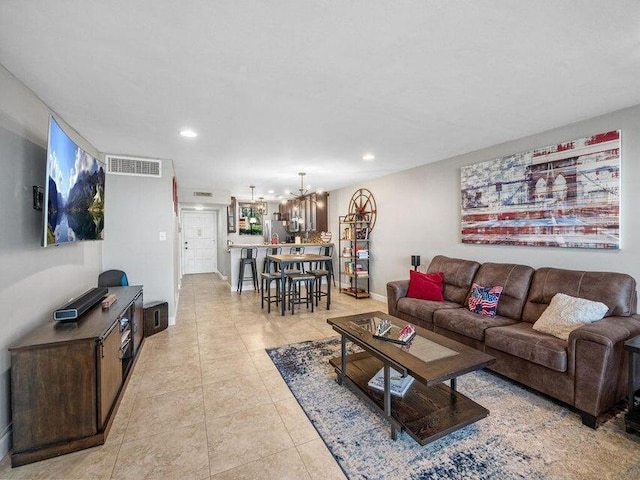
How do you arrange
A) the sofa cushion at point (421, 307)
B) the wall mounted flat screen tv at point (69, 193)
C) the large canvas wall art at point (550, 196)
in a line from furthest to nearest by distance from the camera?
the sofa cushion at point (421, 307) < the large canvas wall art at point (550, 196) < the wall mounted flat screen tv at point (69, 193)

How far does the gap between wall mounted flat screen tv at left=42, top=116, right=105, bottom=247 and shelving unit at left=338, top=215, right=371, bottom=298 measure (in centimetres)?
426

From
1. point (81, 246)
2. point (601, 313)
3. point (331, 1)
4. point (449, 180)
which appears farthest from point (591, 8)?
point (81, 246)

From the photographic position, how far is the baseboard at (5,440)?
1.76 meters

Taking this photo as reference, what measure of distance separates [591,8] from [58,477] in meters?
3.71

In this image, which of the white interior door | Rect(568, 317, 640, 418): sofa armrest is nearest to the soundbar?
Rect(568, 317, 640, 418): sofa armrest

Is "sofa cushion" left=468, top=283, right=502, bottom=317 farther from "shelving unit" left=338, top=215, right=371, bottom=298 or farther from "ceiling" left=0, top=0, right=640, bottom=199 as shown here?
"shelving unit" left=338, top=215, right=371, bottom=298

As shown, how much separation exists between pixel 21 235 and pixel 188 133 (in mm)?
1713

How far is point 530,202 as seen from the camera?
328cm

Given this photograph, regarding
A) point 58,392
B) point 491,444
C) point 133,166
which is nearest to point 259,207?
point 133,166

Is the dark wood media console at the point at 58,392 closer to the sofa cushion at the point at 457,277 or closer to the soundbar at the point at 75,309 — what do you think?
the soundbar at the point at 75,309

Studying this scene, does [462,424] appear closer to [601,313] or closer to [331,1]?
[601,313]

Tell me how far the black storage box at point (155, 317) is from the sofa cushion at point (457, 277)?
3760mm

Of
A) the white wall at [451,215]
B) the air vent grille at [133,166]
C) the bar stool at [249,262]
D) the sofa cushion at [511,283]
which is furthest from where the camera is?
the bar stool at [249,262]

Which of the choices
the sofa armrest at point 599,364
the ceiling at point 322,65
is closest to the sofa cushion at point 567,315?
the sofa armrest at point 599,364
